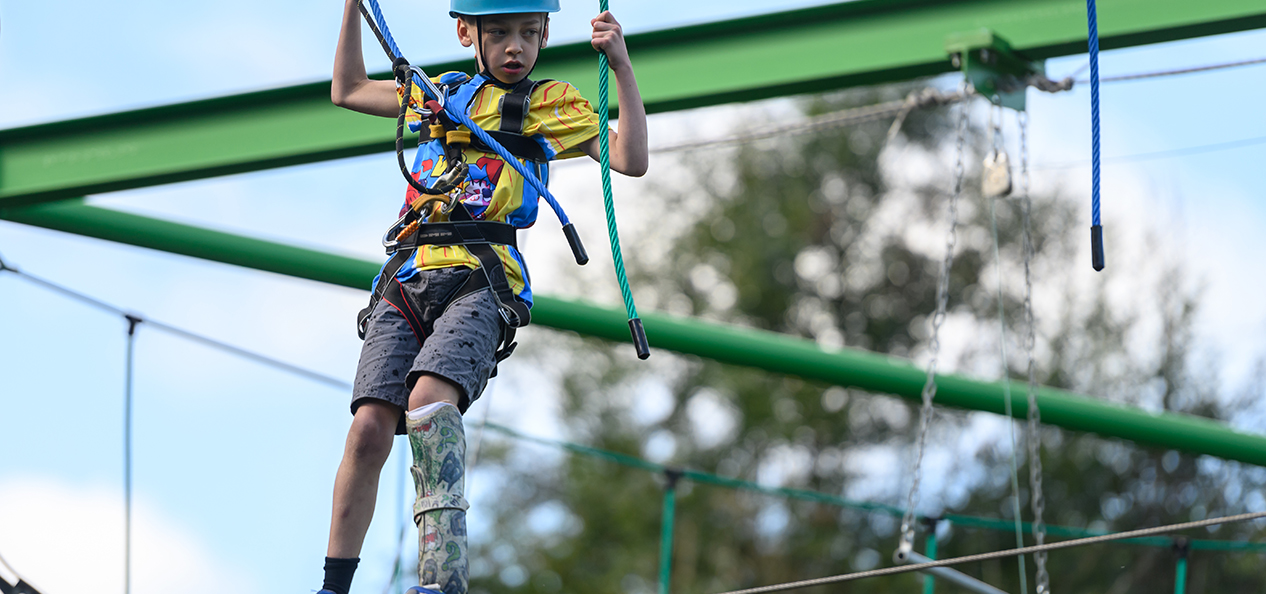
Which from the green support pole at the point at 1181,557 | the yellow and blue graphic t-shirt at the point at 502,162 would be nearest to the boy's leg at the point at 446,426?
the yellow and blue graphic t-shirt at the point at 502,162

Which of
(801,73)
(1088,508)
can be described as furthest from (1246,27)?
(1088,508)

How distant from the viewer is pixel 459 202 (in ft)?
8.31

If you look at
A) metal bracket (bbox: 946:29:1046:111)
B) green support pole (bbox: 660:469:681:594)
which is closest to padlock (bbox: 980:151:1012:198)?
metal bracket (bbox: 946:29:1046:111)

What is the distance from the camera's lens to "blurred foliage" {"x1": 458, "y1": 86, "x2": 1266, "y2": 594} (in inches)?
560

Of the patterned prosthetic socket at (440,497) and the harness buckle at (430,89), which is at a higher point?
the harness buckle at (430,89)

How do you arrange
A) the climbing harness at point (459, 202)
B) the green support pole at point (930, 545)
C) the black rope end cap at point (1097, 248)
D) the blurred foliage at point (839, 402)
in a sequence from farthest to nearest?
the blurred foliage at point (839, 402)
the green support pole at point (930, 545)
the black rope end cap at point (1097, 248)
the climbing harness at point (459, 202)

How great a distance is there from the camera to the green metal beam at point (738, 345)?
5164mm

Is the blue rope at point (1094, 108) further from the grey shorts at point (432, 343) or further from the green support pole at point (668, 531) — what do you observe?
the green support pole at point (668, 531)

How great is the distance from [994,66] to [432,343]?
100 inches

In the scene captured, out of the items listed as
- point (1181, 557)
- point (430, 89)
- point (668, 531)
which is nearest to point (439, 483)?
point (430, 89)

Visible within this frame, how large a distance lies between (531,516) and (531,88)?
14493mm

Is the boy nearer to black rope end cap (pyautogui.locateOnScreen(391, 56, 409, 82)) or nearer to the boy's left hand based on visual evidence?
the boy's left hand

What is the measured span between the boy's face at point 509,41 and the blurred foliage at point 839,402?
11.6m

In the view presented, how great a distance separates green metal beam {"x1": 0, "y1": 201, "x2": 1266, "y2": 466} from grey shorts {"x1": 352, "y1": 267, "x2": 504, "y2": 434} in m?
2.63
